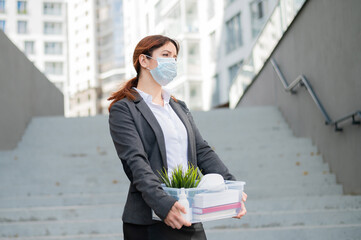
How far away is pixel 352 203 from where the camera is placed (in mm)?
4465

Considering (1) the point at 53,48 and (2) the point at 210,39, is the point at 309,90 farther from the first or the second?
(1) the point at 53,48

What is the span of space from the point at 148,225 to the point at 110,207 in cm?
289

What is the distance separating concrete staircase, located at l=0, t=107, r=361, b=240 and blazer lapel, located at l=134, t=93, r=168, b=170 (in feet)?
7.88

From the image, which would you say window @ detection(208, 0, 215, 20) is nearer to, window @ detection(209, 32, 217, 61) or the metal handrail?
window @ detection(209, 32, 217, 61)

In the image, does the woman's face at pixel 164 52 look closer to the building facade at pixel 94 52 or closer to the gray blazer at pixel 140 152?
the gray blazer at pixel 140 152

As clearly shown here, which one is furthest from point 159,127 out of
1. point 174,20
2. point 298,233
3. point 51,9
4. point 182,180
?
point 51,9

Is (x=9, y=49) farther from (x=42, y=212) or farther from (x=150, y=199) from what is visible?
(x=150, y=199)

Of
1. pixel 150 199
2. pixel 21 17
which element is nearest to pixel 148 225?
pixel 150 199

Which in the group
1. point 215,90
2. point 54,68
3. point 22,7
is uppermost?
point 22,7

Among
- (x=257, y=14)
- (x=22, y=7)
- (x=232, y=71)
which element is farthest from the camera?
(x=22, y=7)

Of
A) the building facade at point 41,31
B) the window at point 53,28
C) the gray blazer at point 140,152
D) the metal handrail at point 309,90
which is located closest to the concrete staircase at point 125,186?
the metal handrail at point 309,90

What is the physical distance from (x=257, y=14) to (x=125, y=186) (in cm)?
1747

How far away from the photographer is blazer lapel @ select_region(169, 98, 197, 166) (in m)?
1.94

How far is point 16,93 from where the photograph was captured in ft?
28.0
